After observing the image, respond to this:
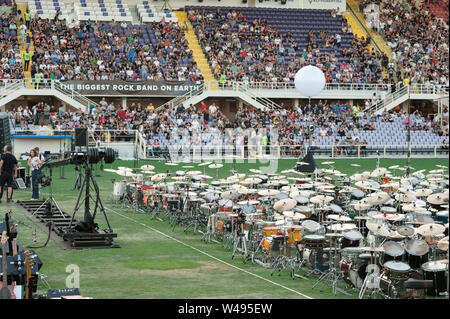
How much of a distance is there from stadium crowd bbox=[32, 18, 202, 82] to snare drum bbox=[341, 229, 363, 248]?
31279 mm

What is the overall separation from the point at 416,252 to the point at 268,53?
38.0m

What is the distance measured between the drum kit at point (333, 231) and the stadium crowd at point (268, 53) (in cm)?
2551

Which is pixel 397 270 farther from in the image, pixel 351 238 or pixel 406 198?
pixel 406 198

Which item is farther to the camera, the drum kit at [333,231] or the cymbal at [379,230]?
the cymbal at [379,230]

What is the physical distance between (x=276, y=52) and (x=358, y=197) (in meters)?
31.0

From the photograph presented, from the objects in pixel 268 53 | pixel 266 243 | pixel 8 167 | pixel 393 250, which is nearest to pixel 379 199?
pixel 266 243

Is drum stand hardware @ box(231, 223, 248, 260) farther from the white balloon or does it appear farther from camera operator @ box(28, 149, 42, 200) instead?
the white balloon

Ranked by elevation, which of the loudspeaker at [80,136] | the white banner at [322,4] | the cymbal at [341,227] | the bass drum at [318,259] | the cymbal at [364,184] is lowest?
the bass drum at [318,259]

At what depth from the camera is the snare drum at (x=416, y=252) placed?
41.0 ft

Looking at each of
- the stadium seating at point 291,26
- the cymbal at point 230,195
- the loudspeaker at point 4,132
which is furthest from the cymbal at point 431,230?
the stadium seating at point 291,26

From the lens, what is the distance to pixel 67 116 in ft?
131

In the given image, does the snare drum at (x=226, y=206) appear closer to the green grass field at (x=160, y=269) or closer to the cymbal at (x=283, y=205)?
the green grass field at (x=160, y=269)
